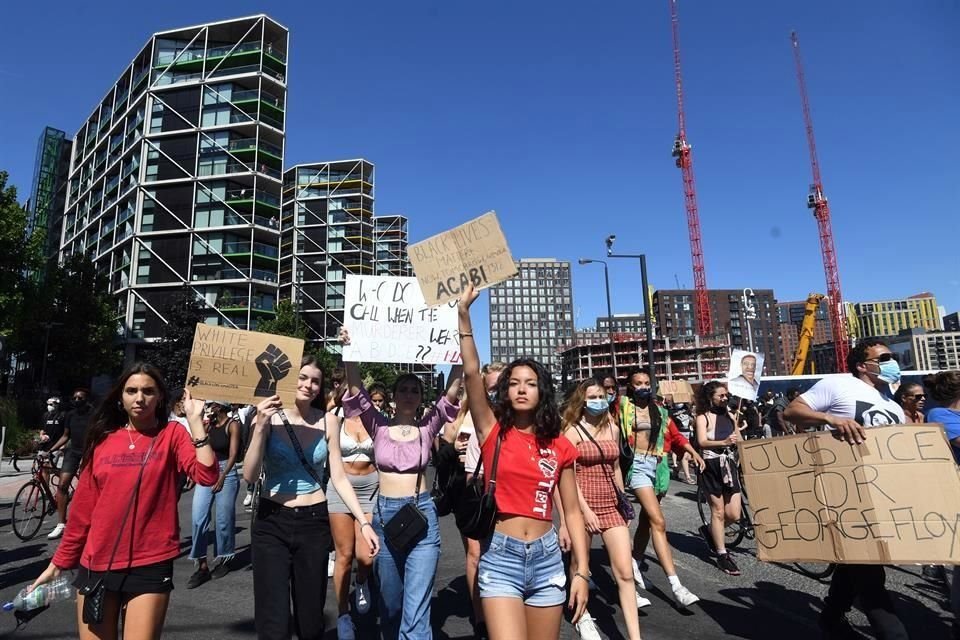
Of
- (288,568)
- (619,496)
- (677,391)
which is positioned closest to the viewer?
(288,568)

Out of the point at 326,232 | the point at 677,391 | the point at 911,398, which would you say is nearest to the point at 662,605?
the point at 911,398

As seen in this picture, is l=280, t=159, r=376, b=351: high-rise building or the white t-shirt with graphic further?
l=280, t=159, r=376, b=351: high-rise building

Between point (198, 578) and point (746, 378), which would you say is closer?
point (198, 578)

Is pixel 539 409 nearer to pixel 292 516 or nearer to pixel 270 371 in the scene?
pixel 292 516

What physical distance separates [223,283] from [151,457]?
170ft

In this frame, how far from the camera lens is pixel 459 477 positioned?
3.41 meters

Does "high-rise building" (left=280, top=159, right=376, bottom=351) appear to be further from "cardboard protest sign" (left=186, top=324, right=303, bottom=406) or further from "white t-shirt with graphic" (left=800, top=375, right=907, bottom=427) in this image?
"white t-shirt with graphic" (left=800, top=375, right=907, bottom=427)

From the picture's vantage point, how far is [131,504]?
283 centimetres

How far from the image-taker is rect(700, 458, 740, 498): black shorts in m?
6.42

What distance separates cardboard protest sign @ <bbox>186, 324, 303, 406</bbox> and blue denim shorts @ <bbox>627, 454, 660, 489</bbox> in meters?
3.41

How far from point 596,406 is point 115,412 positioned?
351 cm

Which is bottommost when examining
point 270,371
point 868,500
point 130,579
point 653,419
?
point 130,579

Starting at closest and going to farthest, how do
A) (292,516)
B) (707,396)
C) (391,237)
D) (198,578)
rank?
(292,516)
(198,578)
(707,396)
(391,237)

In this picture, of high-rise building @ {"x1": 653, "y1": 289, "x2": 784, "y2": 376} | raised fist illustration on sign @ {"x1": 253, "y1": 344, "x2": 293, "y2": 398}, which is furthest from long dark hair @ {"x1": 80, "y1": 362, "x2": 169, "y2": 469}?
high-rise building @ {"x1": 653, "y1": 289, "x2": 784, "y2": 376}
